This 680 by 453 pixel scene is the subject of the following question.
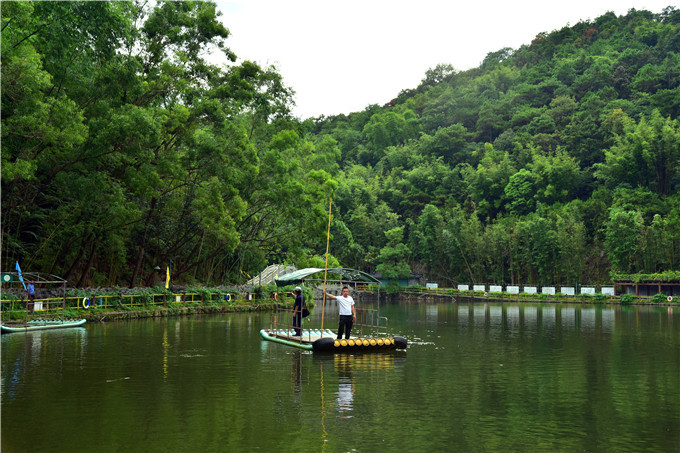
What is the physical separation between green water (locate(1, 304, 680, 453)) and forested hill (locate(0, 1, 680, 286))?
10044 mm

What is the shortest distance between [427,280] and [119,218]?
58.4 metres

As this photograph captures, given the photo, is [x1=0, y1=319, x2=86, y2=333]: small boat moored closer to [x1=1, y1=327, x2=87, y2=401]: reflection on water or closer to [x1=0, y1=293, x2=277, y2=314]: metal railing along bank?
[x1=1, y1=327, x2=87, y2=401]: reflection on water

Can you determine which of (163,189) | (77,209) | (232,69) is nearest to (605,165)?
(232,69)

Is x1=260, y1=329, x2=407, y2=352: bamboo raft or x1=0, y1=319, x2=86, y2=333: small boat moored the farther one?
x1=0, y1=319, x2=86, y2=333: small boat moored

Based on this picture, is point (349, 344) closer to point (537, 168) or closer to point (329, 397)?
point (329, 397)

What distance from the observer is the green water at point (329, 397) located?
336 inches

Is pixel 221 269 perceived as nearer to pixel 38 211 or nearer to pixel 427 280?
pixel 38 211

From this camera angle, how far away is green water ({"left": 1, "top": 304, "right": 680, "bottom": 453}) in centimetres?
855

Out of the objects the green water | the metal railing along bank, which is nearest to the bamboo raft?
the green water

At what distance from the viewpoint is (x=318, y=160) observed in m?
61.3

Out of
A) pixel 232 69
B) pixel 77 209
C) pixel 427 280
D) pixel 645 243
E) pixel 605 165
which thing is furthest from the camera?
pixel 427 280

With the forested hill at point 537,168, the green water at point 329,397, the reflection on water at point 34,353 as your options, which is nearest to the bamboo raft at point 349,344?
the green water at point 329,397

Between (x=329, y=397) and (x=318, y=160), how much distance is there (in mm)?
50762

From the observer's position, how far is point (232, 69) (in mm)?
39094
